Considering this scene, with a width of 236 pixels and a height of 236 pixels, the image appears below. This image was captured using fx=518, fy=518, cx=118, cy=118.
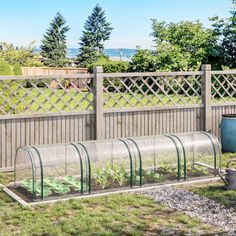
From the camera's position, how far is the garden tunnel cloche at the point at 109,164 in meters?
7.21

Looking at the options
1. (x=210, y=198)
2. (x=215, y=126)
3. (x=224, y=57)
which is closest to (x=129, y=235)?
(x=210, y=198)

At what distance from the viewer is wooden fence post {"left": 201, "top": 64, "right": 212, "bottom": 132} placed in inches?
426

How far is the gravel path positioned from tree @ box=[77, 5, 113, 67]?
1701 inches

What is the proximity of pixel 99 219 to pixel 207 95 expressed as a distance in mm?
5442

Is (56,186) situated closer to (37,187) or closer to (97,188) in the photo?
(37,187)

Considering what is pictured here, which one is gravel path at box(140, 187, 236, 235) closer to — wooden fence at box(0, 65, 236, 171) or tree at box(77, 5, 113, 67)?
wooden fence at box(0, 65, 236, 171)

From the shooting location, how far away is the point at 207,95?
1088 centimetres

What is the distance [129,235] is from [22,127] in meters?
4.04

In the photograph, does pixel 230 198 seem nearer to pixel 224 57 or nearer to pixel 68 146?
pixel 68 146

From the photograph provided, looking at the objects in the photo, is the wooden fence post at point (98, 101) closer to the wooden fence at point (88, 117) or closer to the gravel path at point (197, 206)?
the wooden fence at point (88, 117)

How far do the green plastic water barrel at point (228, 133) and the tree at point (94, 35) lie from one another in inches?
1573

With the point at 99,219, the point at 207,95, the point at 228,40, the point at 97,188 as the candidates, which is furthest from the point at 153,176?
the point at 228,40

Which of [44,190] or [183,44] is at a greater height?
[183,44]

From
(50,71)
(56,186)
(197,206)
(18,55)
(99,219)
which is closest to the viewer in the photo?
(99,219)
